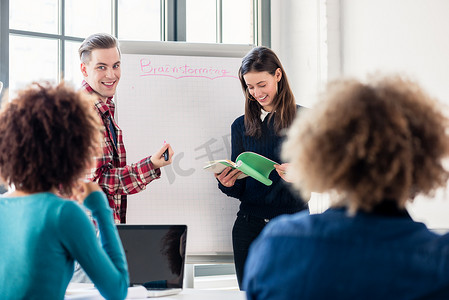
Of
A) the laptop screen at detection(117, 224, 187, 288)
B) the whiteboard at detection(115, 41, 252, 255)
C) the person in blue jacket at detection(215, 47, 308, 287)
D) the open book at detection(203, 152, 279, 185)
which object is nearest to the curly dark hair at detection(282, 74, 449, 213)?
the laptop screen at detection(117, 224, 187, 288)

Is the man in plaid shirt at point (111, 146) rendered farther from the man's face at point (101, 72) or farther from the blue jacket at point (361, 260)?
the blue jacket at point (361, 260)

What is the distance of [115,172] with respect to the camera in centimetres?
219

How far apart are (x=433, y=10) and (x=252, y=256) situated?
2.12 meters

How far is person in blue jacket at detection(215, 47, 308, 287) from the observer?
2299 millimetres

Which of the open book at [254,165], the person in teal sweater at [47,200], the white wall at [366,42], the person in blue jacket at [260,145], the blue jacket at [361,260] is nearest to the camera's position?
the blue jacket at [361,260]

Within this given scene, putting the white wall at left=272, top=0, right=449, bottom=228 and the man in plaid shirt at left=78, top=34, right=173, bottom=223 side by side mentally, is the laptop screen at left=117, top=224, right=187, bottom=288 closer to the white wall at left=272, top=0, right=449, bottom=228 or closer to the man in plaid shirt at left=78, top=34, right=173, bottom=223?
the man in plaid shirt at left=78, top=34, right=173, bottom=223

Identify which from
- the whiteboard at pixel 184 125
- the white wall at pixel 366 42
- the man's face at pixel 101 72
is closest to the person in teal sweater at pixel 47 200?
the man's face at pixel 101 72

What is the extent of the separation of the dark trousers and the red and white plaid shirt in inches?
18.0

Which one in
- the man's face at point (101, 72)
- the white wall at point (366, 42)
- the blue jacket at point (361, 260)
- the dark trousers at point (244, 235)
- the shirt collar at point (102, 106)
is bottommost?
the dark trousers at point (244, 235)

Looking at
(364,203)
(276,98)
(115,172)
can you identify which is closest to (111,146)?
(115,172)

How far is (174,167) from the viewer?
8.73 feet

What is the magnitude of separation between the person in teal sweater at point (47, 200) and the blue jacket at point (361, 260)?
46cm

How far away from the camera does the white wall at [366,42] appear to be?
2.54 m

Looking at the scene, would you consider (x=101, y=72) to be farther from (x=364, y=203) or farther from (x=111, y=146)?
(x=364, y=203)
